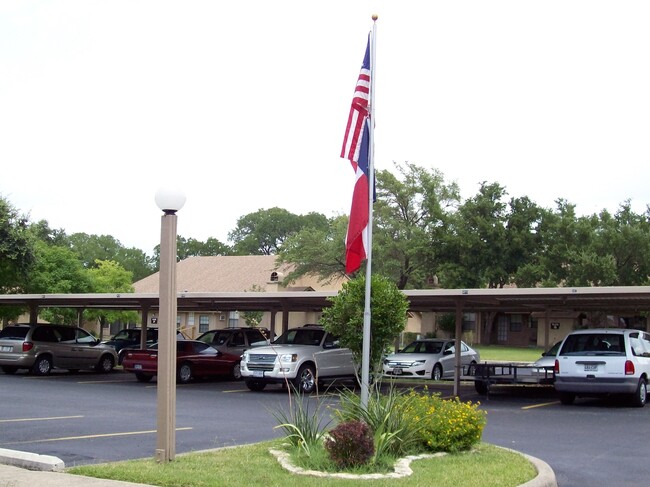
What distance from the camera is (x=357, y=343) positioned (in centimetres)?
1443

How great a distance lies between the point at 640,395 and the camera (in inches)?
747

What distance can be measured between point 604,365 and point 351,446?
10.9 metres

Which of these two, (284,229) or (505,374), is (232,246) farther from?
(505,374)

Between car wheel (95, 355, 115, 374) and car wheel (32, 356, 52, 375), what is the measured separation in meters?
2.20

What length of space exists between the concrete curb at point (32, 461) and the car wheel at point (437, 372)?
17.8 m

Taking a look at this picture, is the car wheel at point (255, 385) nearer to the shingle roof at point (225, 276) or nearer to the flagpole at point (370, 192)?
the flagpole at point (370, 192)

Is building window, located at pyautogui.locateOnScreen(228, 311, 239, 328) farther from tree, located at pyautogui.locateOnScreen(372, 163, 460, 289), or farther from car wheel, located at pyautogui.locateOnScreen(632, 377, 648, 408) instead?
car wheel, located at pyautogui.locateOnScreen(632, 377, 648, 408)

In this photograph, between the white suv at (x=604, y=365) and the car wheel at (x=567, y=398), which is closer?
the white suv at (x=604, y=365)

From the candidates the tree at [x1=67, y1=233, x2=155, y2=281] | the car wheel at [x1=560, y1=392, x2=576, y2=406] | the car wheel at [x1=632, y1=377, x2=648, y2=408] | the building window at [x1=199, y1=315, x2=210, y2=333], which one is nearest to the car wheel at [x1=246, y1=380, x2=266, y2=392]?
the car wheel at [x1=560, y1=392, x2=576, y2=406]

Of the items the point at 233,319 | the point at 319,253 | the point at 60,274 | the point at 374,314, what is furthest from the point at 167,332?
the point at 233,319

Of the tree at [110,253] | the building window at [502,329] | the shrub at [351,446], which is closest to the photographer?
the shrub at [351,446]

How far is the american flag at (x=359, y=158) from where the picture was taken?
39.9 ft

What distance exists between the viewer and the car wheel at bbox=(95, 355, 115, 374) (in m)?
→ 30.7

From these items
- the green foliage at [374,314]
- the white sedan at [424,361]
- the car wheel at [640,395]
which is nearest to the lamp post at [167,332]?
the green foliage at [374,314]
